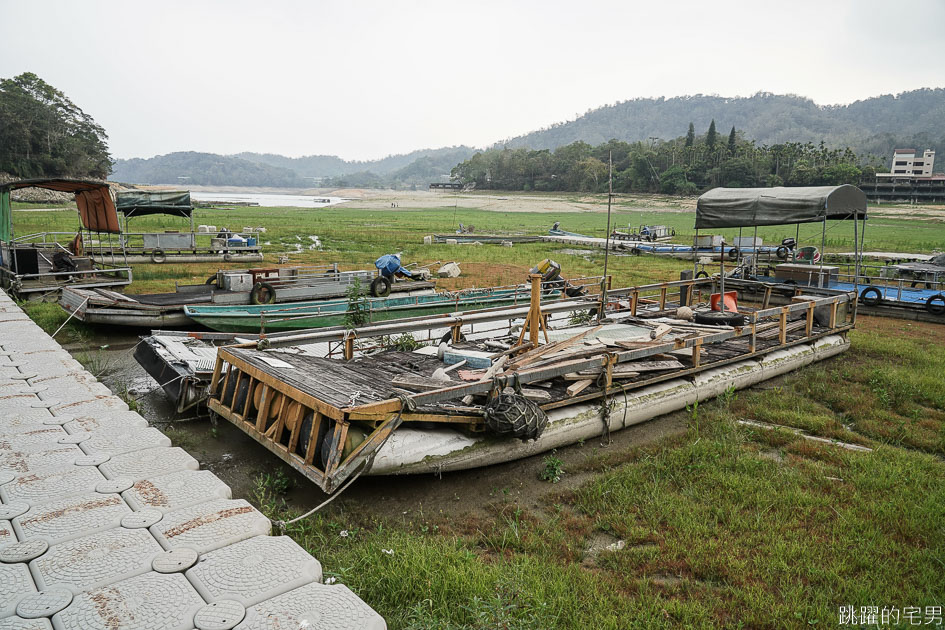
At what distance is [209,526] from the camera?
13.2ft

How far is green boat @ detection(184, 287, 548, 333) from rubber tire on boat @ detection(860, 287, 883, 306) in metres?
10.6

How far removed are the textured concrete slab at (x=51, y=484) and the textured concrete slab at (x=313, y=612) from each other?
2.28 m

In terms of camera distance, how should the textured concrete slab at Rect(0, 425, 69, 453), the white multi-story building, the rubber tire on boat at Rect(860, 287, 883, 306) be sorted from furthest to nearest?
the white multi-story building < the rubber tire on boat at Rect(860, 287, 883, 306) < the textured concrete slab at Rect(0, 425, 69, 453)

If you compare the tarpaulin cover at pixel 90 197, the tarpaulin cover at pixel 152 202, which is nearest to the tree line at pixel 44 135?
the tarpaulin cover at pixel 152 202

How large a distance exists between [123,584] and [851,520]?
612 centimetres

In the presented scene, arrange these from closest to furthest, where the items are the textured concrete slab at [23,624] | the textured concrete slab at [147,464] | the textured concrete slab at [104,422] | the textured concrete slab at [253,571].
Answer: the textured concrete slab at [23,624] → the textured concrete slab at [253,571] → the textured concrete slab at [147,464] → the textured concrete slab at [104,422]

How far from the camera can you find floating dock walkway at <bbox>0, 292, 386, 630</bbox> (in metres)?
3.13

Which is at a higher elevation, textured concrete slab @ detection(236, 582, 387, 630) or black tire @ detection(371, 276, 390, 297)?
textured concrete slab @ detection(236, 582, 387, 630)

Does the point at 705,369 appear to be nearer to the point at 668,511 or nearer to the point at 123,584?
the point at 668,511

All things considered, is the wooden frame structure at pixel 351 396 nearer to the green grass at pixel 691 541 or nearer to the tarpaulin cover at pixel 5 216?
the green grass at pixel 691 541

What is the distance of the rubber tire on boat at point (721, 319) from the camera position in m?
10.8

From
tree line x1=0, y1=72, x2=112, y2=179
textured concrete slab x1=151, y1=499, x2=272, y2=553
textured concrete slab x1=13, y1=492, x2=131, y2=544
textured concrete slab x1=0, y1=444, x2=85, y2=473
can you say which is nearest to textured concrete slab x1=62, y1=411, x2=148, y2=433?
textured concrete slab x1=0, y1=444, x2=85, y2=473

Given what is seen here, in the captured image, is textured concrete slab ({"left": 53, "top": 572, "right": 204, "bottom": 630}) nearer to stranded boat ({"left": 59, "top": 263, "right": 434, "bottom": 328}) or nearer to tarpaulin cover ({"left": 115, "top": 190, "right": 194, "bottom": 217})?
stranded boat ({"left": 59, "top": 263, "right": 434, "bottom": 328})

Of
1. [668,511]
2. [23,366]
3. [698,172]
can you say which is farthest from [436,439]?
[698,172]
